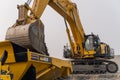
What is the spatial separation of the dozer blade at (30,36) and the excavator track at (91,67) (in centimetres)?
1008

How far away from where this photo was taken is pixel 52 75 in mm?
10273

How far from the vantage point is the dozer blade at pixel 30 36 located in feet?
32.2

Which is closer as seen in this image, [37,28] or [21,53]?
[21,53]

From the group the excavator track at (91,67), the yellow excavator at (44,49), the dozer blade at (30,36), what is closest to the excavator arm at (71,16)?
the yellow excavator at (44,49)

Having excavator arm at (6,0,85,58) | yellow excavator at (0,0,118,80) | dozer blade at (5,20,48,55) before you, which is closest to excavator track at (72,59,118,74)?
yellow excavator at (0,0,118,80)

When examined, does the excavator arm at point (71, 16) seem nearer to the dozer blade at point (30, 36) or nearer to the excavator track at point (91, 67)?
→ the excavator track at point (91, 67)

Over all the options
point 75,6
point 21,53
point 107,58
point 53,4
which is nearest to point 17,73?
point 21,53

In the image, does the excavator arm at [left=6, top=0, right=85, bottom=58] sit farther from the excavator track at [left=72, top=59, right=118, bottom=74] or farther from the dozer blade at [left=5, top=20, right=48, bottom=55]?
the dozer blade at [left=5, top=20, right=48, bottom=55]

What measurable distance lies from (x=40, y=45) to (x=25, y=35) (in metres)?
0.73

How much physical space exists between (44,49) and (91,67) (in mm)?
10381

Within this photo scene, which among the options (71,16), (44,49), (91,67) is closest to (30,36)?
(44,49)

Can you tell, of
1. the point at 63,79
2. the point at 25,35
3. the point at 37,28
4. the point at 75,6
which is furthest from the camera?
the point at 75,6

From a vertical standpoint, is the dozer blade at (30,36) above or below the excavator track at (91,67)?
above

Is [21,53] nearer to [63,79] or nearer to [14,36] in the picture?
[14,36]
